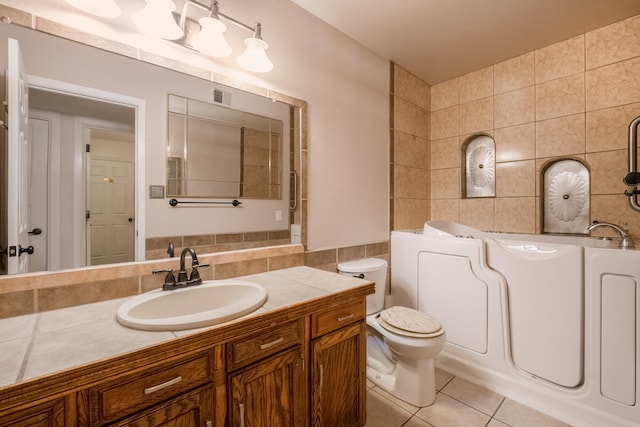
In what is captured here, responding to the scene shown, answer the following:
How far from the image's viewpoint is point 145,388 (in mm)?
776

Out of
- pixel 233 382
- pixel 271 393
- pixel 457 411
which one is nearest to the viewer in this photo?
pixel 233 382

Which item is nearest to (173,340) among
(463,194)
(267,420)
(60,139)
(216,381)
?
(216,381)

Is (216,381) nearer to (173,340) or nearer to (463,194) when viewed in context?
(173,340)

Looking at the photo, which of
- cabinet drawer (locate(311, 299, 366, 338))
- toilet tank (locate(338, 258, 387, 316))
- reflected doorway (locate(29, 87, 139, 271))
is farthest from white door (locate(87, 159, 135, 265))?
toilet tank (locate(338, 258, 387, 316))

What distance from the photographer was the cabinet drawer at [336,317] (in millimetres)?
1201

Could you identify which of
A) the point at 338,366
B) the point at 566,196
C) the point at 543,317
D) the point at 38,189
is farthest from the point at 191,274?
the point at 566,196

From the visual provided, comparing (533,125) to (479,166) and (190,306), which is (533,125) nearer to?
(479,166)

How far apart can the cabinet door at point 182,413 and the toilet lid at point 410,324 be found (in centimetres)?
111

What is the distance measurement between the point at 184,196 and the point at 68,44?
28.2 inches

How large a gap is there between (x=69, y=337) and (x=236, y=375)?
0.50m

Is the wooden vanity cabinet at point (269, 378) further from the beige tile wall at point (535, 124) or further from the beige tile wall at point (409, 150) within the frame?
the beige tile wall at point (535, 124)

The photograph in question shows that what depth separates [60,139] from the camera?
3.56 ft

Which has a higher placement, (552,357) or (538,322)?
(538,322)

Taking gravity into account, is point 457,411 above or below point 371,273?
below
